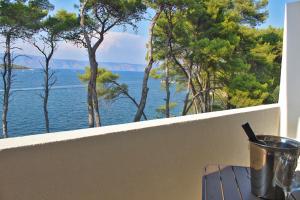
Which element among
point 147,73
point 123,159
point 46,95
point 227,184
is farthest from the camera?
point 147,73

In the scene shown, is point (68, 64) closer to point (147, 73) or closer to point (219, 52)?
point (147, 73)

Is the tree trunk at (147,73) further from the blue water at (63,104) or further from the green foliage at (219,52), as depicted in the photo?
the green foliage at (219,52)

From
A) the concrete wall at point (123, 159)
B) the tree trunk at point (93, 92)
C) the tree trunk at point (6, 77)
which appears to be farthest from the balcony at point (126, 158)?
the tree trunk at point (93, 92)

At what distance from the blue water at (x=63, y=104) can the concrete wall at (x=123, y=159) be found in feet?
20.4

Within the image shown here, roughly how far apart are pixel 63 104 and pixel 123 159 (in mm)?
7537

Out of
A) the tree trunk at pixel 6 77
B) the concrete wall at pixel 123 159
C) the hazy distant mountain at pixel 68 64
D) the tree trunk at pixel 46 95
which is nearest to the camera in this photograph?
the concrete wall at pixel 123 159

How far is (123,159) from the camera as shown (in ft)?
4.58

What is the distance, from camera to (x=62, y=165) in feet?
3.92

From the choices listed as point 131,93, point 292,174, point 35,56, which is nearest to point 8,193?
point 292,174

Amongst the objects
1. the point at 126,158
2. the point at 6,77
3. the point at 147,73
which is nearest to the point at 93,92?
the point at 147,73

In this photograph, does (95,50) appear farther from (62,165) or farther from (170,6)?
(62,165)

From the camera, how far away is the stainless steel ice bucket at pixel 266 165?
96cm

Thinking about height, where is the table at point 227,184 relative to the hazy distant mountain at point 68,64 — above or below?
below

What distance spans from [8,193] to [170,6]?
866 cm
